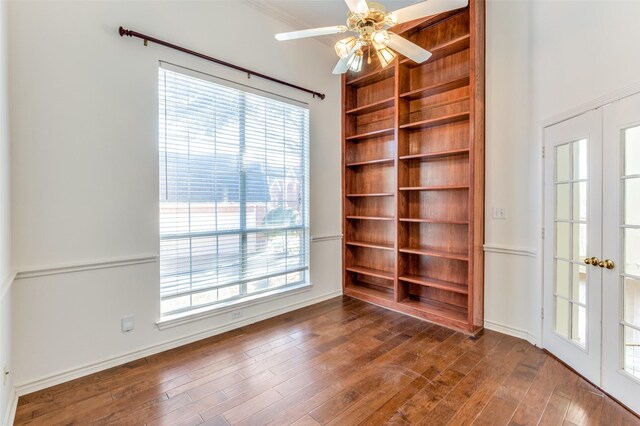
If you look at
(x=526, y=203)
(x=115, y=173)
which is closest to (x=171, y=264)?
(x=115, y=173)

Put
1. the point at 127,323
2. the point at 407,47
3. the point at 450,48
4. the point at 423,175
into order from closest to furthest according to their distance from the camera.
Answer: the point at 407,47 → the point at 127,323 → the point at 450,48 → the point at 423,175

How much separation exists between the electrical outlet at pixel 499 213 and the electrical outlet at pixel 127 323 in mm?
3386

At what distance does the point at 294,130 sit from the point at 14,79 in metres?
2.33

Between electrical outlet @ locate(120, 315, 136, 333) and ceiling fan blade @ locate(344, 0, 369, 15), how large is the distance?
2.75 m

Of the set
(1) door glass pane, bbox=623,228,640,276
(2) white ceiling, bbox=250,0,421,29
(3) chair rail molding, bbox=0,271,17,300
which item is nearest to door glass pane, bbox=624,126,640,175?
(1) door glass pane, bbox=623,228,640,276

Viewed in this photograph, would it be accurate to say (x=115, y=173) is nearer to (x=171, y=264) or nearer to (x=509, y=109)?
(x=171, y=264)

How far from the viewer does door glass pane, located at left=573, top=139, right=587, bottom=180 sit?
2.20 metres

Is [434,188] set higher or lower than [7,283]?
higher

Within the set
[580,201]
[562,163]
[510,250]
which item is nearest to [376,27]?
[562,163]

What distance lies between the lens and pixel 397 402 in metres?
1.93

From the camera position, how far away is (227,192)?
297 cm

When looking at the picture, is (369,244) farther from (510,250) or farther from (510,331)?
(510,331)

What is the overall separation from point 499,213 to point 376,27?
2099 millimetres

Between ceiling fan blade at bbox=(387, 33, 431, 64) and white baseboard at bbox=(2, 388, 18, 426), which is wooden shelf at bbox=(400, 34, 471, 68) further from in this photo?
white baseboard at bbox=(2, 388, 18, 426)
